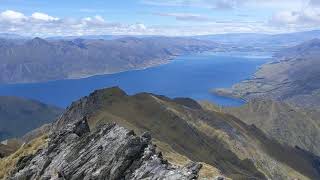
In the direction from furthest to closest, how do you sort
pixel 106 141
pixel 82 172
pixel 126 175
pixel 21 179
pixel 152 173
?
pixel 21 179 → pixel 106 141 → pixel 82 172 → pixel 126 175 → pixel 152 173

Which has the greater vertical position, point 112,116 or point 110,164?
point 110,164

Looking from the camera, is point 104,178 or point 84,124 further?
point 84,124

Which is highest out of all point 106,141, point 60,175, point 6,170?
point 106,141

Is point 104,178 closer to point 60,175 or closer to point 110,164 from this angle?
point 110,164

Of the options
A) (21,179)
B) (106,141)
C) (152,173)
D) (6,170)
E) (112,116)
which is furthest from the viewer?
(112,116)

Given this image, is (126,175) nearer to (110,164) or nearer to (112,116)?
(110,164)

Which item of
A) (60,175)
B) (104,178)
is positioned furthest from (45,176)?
(104,178)
